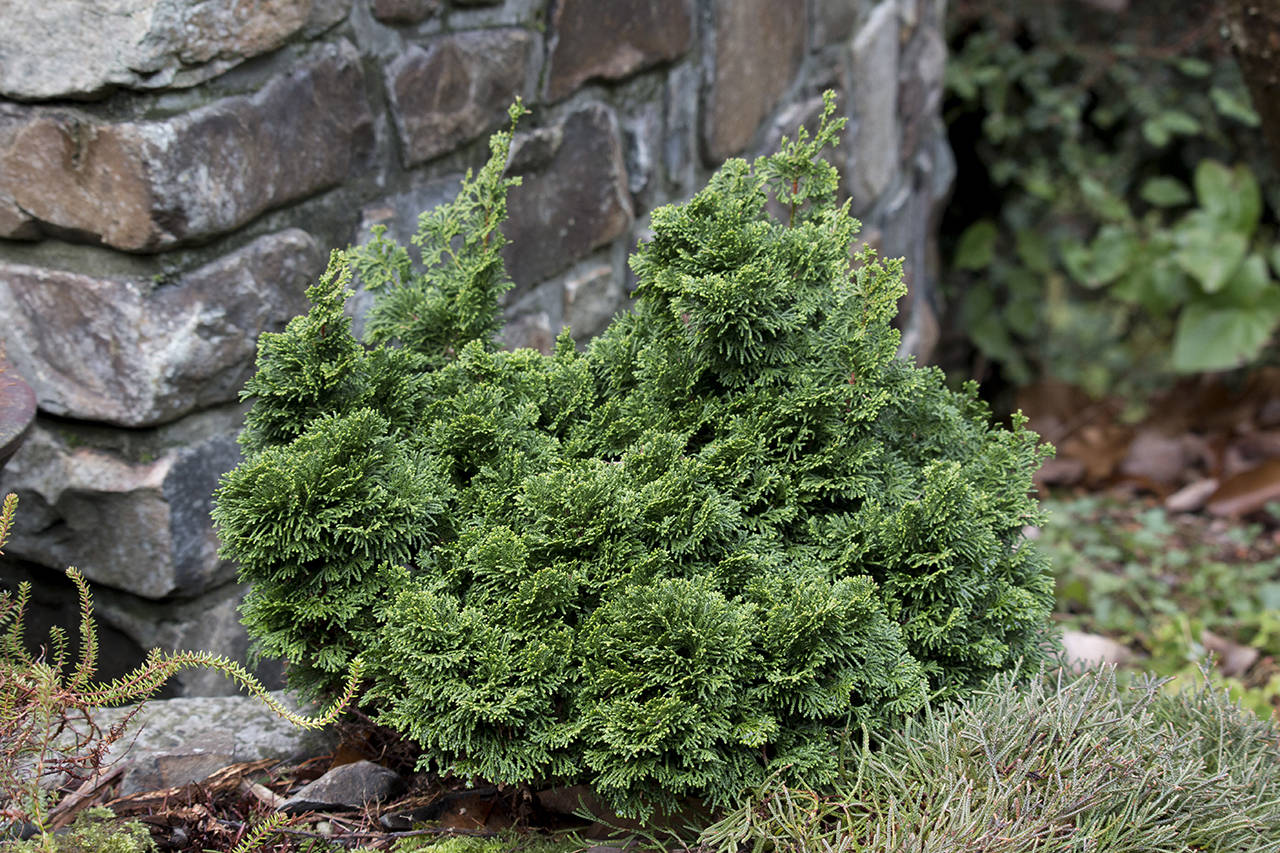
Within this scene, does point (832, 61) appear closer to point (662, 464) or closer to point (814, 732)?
point (662, 464)

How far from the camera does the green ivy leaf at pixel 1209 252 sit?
4.22m

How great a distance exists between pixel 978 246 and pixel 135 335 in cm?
380

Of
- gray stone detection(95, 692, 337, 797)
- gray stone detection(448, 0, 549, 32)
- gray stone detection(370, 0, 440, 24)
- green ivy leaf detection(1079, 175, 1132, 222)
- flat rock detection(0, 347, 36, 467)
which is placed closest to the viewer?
flat rock detection(0, 347, 36, 467)

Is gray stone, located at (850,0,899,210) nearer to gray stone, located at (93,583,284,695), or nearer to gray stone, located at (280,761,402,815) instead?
gray stone, located at (93,583,284,695)

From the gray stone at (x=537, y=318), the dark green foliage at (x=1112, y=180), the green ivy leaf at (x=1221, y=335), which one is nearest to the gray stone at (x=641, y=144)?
the gray stone at (x=537, y=318)

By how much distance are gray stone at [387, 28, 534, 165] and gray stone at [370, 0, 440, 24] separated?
50mm

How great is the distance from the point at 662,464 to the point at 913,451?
40 cm

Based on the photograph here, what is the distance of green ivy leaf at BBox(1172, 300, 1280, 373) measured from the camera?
167 inches

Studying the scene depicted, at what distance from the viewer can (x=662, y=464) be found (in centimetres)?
148

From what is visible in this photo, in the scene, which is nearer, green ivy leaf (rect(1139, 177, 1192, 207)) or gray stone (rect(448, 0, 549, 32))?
gray stone (rect(448, 0, 549, 32))

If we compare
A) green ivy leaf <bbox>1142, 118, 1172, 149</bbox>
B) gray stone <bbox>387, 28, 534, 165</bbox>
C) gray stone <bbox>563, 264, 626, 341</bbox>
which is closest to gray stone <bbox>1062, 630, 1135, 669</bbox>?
gray stone <bbox>563, 264, 626, 341</bbox>

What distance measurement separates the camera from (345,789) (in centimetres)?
149

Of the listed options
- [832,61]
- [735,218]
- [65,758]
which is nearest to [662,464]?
[735,218]

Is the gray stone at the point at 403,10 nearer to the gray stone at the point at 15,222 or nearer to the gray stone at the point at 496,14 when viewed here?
the gray stone at the point at 496,14
